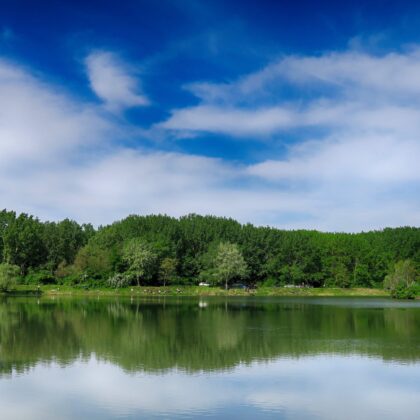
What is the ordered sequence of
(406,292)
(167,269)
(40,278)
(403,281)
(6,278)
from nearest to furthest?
1. (6,278)
2. (406,292)
3. (403,281)
4. (40,278)
5. (167,269)

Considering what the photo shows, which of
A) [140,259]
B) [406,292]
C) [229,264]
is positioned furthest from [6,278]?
[406,292]

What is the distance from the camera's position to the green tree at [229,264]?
309ft

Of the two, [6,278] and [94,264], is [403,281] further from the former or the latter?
[6,278]

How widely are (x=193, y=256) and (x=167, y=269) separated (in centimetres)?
1307

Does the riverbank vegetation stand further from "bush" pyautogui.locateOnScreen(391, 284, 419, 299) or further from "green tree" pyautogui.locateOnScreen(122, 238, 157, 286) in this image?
"bush" pyautogui.locateOnScreen(391, 284, 419, 299)

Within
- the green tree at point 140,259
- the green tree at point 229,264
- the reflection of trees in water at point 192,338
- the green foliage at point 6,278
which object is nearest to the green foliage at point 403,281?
the green tree at point 229,264

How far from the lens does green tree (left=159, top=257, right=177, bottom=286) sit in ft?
305

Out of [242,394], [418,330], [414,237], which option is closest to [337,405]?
[242,394]

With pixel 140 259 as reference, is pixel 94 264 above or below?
below

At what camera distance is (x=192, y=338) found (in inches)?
1207

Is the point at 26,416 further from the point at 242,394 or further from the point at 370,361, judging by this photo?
the point at 370,361

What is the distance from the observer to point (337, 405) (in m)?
16.7

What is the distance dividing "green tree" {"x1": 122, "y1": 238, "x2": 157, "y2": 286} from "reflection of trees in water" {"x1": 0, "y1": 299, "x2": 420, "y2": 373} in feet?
147

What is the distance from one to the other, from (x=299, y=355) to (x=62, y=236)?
92.0 m
